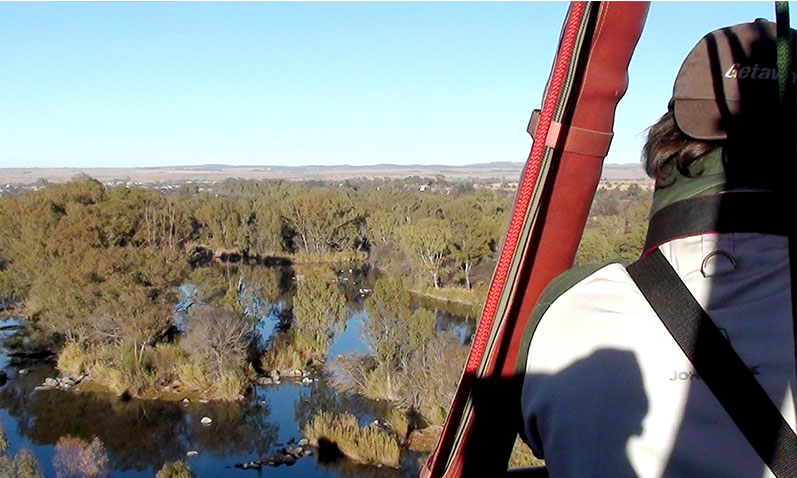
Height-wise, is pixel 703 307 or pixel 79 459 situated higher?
pixel 703 307

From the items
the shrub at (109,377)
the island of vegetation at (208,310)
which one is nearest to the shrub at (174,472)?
the island of vegetation at (208,310)

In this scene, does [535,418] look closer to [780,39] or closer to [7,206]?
[780,39]

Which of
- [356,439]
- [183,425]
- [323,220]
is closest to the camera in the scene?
[356,439]

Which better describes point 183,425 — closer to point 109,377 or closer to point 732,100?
point 109,377

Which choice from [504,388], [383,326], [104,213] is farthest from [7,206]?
[504,388]

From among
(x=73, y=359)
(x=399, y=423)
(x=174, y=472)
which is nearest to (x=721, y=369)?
(x=174, y=472)

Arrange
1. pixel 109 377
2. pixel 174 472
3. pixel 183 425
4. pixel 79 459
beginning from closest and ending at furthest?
1. pixel 174 472
2. pixel 79 459
3. pixel 183 425
4. pixel 109 377

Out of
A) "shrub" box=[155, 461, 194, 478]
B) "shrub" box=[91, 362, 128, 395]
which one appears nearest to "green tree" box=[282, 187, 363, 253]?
"shrub" box=[91, 362, 128, 395]
